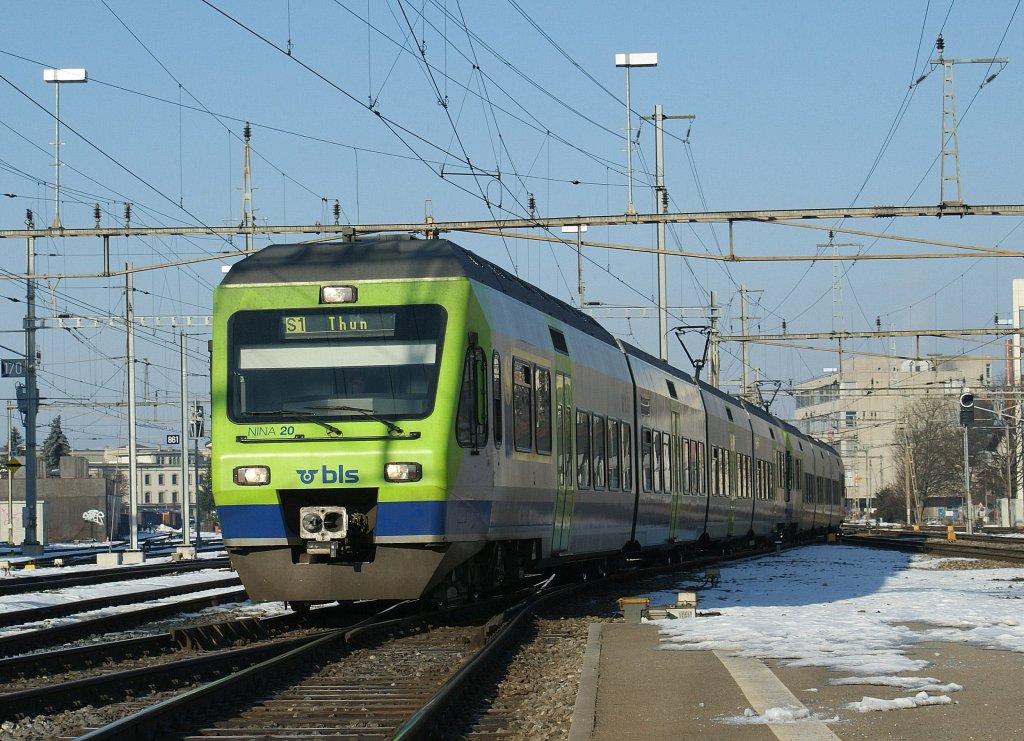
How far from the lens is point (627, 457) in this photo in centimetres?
2164

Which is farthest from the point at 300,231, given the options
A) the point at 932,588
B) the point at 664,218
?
the point at 932,588

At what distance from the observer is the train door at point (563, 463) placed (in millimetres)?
17219

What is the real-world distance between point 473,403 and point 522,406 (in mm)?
1761

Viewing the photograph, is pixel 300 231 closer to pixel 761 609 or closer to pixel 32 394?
pixel 761 609

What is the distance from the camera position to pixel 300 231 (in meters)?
25.9

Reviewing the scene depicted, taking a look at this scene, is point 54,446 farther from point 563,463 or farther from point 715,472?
point 563,463

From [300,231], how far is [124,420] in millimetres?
69337

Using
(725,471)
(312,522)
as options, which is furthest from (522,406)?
(725,471)

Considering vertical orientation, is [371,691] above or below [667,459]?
below

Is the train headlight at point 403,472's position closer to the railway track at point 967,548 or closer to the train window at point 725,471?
the train window at point 725,471

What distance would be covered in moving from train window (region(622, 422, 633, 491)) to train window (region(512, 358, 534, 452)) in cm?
567

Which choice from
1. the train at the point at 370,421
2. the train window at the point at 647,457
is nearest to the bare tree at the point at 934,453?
the train window at the point at 647,457

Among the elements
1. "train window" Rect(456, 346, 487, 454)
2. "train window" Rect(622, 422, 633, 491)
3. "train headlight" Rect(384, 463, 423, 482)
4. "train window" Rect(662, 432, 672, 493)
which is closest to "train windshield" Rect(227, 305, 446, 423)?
"train window" Rect(456, 346, 487, 454)

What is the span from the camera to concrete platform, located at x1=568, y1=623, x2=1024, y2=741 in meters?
7.66
